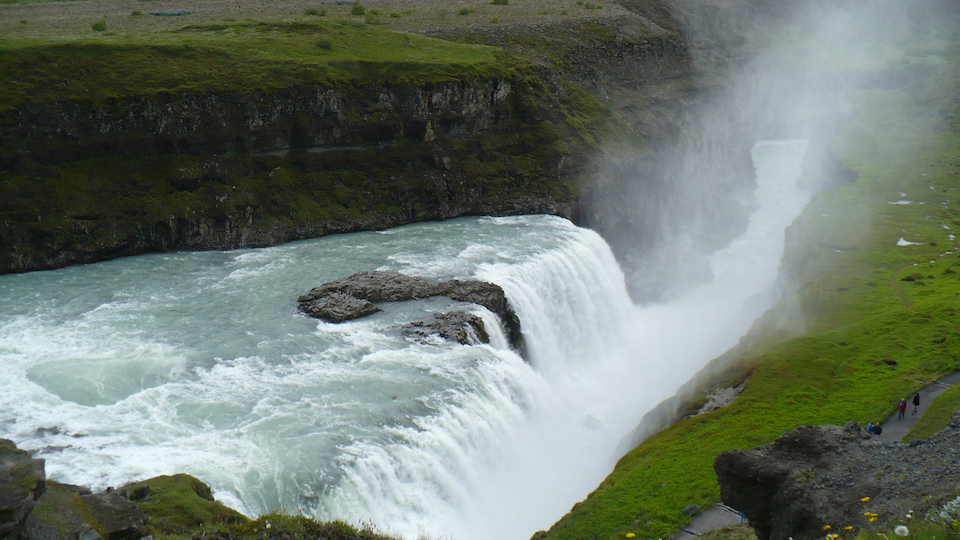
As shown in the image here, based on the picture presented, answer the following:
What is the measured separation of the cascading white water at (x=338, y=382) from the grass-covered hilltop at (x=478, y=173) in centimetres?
341

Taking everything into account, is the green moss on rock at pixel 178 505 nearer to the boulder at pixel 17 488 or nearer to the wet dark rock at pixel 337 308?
the boulder at pixel 17 488

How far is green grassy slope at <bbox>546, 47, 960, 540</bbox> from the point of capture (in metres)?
30.5

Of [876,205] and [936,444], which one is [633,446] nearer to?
[936,444]

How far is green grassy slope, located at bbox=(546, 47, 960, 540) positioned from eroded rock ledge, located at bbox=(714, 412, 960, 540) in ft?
21.6

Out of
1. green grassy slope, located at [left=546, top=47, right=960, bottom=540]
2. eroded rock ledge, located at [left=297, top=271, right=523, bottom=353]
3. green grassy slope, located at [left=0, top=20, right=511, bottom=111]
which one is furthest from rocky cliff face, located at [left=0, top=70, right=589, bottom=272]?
green grassy slope, located at [left=546, top=47, right=960, bottom=540]

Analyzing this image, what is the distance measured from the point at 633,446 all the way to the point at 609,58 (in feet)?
209

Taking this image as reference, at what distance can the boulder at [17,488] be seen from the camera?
1684 cm

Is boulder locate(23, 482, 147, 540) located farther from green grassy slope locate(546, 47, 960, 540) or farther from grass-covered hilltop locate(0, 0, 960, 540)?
green grassy slope locate(546, 47, 960, 540)

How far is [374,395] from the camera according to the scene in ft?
107

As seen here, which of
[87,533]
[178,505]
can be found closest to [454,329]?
[178,505]

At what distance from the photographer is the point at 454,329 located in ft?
127

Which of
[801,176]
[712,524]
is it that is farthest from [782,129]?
[712,524]

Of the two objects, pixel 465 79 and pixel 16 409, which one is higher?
pixel 465 79

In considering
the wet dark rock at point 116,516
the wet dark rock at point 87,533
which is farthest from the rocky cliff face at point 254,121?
→ the wet dark rock at point 87,533
